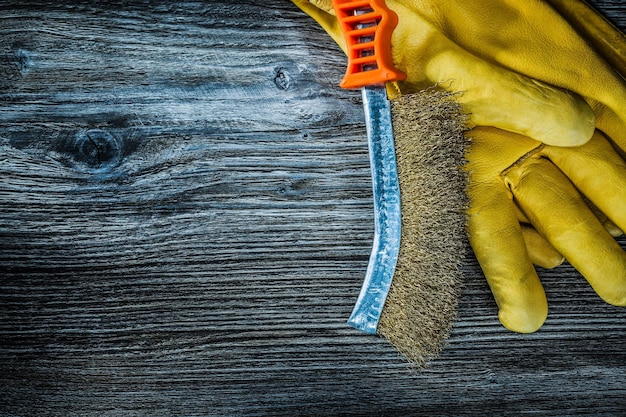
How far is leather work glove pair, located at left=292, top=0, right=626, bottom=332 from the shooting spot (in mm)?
680

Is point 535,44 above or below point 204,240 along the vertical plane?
above

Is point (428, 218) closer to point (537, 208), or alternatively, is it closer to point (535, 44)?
point (537, 208)

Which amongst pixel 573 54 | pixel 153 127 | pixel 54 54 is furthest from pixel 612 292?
pixel 54 54

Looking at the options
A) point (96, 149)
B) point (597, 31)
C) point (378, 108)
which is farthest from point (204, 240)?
point (597, 31)

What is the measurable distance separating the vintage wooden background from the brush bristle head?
9cm

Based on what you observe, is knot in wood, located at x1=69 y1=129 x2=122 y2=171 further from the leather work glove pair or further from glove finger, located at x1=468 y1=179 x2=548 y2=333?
glove finger, located at x1=468 y1=179 x2=548 y2=333

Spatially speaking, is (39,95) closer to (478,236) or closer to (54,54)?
(54,54)

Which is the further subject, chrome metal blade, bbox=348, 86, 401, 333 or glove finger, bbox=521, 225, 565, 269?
glove finger, bbox=521, 225, 565, 269

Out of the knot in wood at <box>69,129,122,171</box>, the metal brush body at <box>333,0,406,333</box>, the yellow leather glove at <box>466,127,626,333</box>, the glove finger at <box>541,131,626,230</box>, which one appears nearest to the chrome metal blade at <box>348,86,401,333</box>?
the metal brush body at <box>333,0,406,333</box>

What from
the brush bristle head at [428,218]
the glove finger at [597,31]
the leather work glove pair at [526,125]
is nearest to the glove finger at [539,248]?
the leather work glove pair at [526,125]

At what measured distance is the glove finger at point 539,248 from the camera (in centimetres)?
80

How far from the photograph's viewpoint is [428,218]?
0.72 m

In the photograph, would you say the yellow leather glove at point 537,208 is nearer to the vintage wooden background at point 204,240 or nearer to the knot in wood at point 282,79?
the vintage wooden background at point 204,240

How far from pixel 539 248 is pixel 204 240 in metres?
0.48
